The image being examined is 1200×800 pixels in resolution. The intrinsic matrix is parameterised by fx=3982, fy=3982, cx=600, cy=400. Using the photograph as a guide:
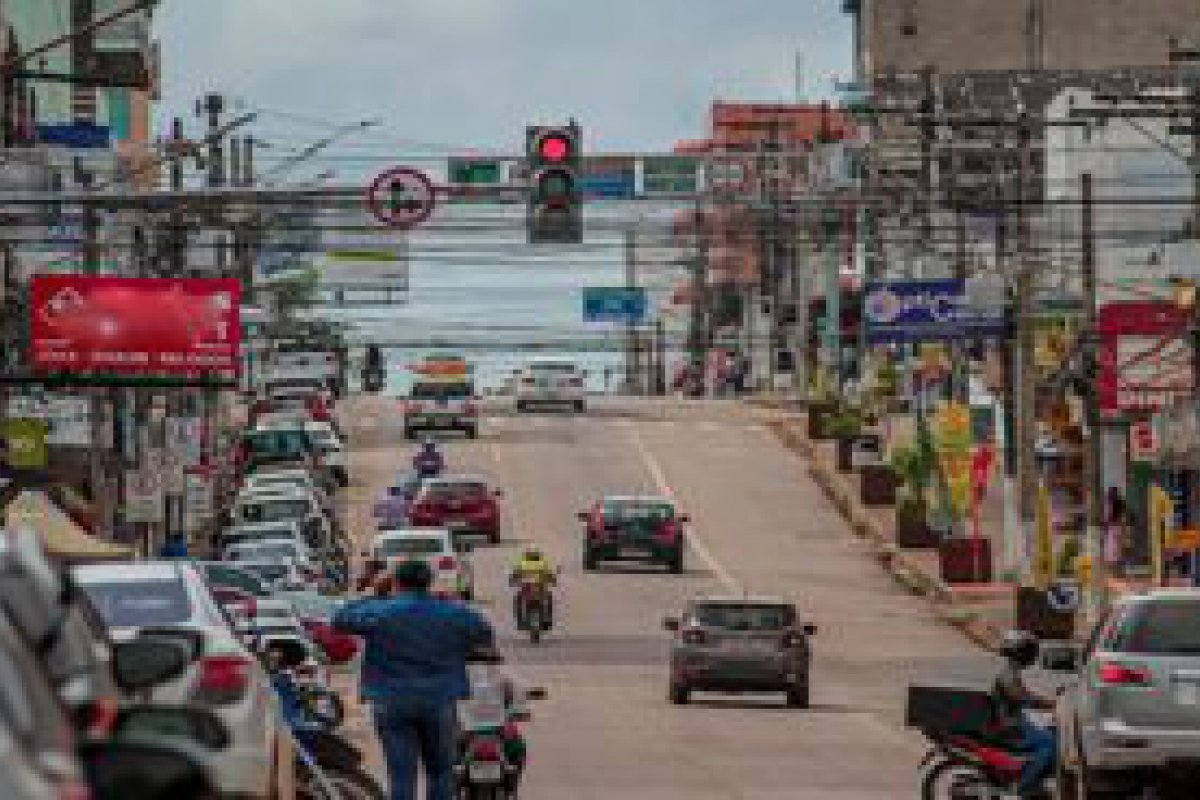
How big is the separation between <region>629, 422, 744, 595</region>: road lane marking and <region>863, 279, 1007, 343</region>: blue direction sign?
543 centimetres

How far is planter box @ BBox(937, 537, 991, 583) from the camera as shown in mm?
71375

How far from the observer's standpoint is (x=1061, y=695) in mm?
26328

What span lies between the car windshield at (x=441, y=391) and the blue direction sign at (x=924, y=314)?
111 ft

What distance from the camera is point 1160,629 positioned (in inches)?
934

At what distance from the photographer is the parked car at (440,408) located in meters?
109

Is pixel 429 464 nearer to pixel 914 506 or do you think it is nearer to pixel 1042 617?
pixel 914 506

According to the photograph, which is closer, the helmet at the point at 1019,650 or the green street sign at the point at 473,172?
the helmet at the point at 1019,650

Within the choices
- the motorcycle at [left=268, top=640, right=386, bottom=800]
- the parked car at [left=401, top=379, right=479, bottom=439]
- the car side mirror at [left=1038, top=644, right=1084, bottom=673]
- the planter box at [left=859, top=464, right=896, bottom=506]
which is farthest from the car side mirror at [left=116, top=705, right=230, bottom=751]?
the parked car at [left=401, top=379, right=479, bottom=439]

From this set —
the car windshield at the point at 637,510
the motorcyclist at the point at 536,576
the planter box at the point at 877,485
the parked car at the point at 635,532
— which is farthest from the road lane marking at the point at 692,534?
the motorcyclist at the point at 536,576

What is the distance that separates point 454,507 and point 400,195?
109 feet

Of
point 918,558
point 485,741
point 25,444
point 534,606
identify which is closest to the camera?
point 485,741

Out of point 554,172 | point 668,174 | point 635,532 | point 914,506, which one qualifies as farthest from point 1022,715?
point 668,174

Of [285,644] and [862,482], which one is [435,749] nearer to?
[285,644]

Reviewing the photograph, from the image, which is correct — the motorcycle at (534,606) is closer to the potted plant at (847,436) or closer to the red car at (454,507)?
the red car at (454,507)
